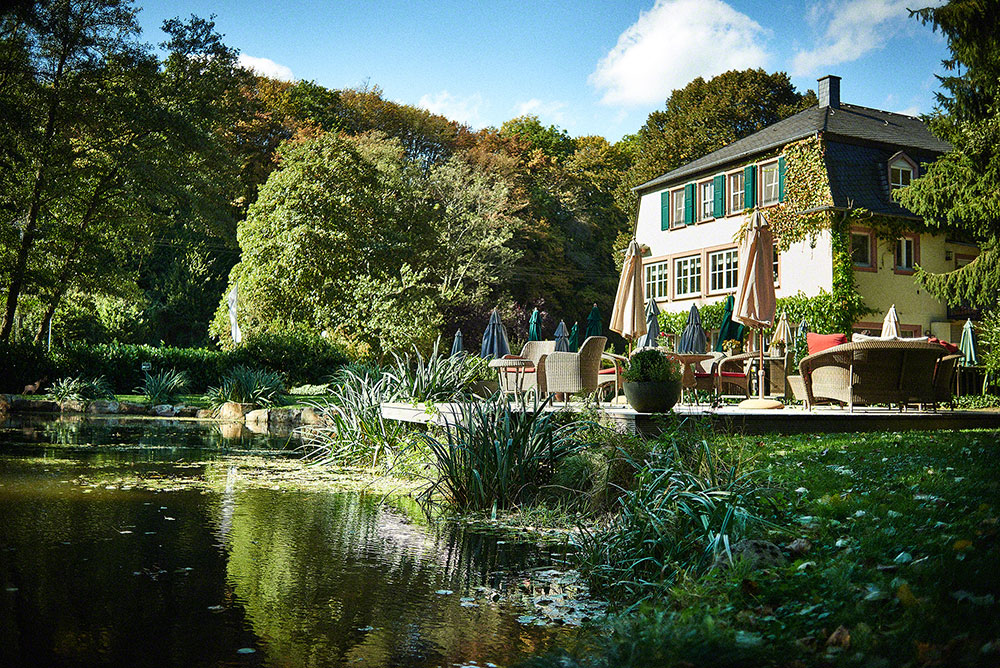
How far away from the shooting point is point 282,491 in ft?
22.8

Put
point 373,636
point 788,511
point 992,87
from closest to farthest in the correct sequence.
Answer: point 373,636 < point 788,511 < point 992,87

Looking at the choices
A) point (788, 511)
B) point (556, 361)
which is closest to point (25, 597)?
point (788, 511)

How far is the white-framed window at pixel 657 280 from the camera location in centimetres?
2883

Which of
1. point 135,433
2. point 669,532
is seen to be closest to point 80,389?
point 135,433

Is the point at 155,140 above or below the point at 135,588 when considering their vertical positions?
above

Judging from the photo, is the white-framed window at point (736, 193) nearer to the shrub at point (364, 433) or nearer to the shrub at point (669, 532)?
the shrub at point (364, 433)

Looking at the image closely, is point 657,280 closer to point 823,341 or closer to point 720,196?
point 720,196

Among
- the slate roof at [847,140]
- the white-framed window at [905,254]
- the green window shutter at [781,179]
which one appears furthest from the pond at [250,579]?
the white-framed window at [905,254]

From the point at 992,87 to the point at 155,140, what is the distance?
58.3ft

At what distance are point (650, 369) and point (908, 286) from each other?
62.6 feet

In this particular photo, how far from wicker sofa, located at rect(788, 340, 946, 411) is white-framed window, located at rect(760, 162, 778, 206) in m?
16.6

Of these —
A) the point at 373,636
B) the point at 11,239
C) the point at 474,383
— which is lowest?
the point at 373,636

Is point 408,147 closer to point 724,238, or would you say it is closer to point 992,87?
point 724,238

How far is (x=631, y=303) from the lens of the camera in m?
11.7
